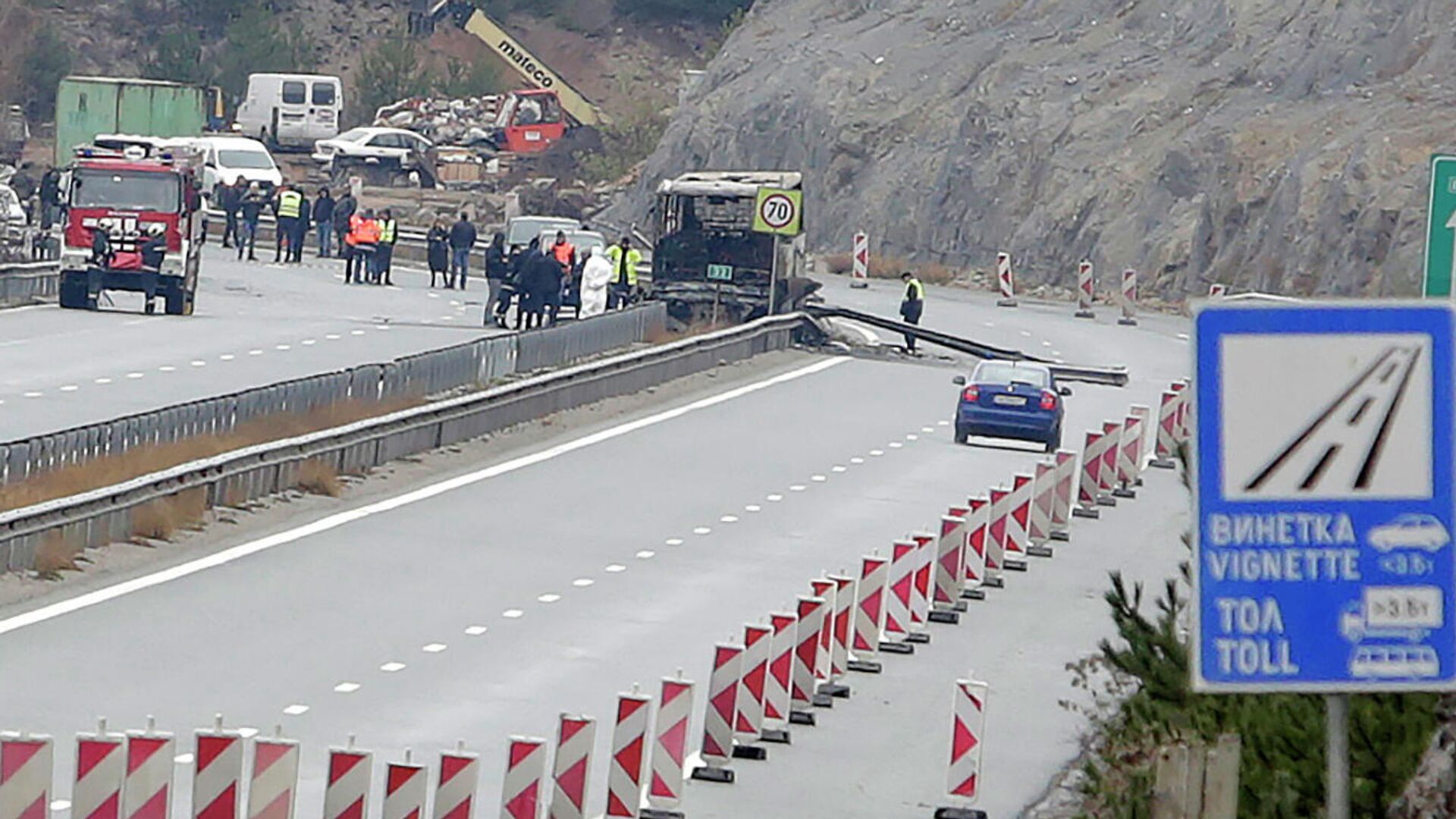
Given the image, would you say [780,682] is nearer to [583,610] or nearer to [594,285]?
[583,610]

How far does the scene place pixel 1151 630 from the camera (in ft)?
38.5

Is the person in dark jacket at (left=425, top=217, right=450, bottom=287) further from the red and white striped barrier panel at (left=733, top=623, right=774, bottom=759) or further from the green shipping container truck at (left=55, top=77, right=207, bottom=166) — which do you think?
the red and white striped barrier panel at (left=733, top=623, right=774, bottom=759)

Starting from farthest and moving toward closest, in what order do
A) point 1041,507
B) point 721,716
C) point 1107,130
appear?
1. point 1107,130
2. point 1041,507
3. point 721,716

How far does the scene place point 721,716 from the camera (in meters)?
15.9

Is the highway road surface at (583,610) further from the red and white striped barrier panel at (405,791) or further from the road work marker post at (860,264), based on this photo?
the road work marker post at (860,264)

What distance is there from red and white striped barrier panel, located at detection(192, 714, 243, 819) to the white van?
72982 millimetres

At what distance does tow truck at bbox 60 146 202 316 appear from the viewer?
43.3m

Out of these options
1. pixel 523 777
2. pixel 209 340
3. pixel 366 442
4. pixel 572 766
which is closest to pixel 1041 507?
pixel 366 442

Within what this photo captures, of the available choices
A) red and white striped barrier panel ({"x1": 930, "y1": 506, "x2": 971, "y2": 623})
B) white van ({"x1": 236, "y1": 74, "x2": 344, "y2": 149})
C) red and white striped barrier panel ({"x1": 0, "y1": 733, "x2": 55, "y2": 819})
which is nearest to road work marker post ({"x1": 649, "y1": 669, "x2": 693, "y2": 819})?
red and white striped barrier panel ({"x1": 0, "y1": 733, "x2": 55, "y2": 819})

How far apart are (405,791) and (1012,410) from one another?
22368mm

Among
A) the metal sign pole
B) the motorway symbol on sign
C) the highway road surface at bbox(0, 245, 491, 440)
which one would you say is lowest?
the highway road surface at bbox(0, 245, 491, 440)

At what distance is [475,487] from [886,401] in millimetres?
11859

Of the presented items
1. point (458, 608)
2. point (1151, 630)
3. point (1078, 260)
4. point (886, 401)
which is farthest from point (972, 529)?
point (1078, 260)

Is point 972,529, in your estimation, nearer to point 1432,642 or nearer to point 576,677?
point 576,677
